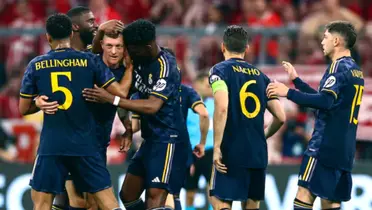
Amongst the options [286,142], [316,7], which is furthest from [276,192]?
[316,7]

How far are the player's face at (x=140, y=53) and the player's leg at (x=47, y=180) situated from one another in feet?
4.14

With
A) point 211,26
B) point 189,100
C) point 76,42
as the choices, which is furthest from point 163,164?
point 211,26

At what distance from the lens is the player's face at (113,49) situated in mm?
10555

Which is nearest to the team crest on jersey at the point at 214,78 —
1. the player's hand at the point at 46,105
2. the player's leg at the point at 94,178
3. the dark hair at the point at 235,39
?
the dark hair at the point at 235,39

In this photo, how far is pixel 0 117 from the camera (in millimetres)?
17234

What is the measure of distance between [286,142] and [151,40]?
621 cm

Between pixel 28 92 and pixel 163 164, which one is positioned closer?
pixel 28 92

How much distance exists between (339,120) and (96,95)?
263 cm

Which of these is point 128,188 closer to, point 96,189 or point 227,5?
point 96,189

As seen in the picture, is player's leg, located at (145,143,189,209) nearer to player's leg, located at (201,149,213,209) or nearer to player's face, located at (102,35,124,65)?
player's face, located at (102,35,124,65)

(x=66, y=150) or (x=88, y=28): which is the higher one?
(x=88, y=28)

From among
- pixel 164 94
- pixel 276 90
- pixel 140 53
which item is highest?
pixel 140 53

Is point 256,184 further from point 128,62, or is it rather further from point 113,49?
point 113,49

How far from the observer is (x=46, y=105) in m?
9.98
